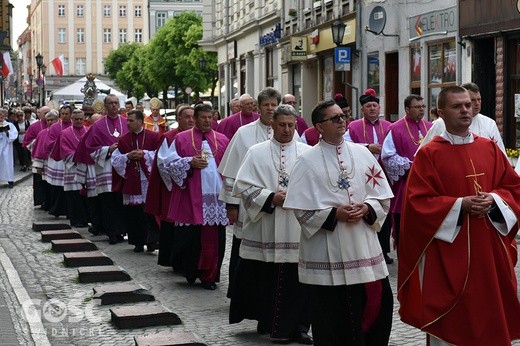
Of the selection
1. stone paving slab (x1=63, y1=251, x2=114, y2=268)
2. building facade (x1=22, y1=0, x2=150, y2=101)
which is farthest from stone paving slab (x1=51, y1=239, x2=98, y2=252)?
building facade (x1=22, y1=0, x2=150, y2=101)

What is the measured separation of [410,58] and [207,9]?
32743 millimetres

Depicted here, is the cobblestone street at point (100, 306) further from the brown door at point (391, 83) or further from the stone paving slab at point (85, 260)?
the brown door at point (391, 83)

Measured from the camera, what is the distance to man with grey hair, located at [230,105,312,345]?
917 centimetres

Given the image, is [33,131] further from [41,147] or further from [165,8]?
[165,8]

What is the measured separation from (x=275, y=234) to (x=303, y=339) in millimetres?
842

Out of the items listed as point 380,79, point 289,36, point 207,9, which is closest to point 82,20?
point 207,9

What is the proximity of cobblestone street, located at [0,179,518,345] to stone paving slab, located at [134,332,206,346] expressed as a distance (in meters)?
0.25

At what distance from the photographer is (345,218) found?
305 inches

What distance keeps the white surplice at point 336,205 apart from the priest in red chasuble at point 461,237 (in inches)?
19.5

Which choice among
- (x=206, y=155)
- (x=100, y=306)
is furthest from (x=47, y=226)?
(x=100, y=306)

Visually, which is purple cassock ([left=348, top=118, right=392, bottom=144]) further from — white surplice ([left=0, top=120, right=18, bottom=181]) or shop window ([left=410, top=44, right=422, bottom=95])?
white surplice ([left=0, top=120, right=18, bottom=181])

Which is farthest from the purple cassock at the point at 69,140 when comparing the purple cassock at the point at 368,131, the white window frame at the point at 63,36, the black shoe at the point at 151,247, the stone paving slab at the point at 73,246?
the white window frame at the point at 63,36

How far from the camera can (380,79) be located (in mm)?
30766

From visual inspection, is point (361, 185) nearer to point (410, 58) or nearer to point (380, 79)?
point (410, 58)
